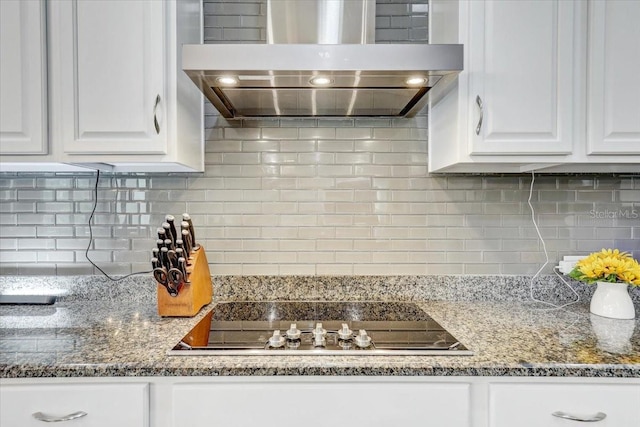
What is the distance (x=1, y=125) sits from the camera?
140 centimetres

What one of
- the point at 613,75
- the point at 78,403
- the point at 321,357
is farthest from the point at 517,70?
the point at 78,403

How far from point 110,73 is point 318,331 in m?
Result: 1.08

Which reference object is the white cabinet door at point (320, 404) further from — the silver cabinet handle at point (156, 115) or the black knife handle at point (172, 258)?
the silver cabinet handle at point (156, 115)

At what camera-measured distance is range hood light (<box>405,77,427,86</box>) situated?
1.30 meters

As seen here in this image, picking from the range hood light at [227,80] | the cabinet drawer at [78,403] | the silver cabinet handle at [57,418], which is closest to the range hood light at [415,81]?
the range hood light at [227,80]

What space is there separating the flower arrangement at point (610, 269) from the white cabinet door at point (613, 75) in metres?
0.38

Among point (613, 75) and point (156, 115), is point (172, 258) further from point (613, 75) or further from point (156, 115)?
point (613, 75)

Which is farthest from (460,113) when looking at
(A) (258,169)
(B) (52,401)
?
(B) (52,401)

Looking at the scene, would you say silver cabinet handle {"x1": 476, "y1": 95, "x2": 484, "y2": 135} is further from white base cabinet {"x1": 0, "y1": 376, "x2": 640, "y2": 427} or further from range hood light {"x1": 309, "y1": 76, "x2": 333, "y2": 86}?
Result: white base cabinet {"x1": 0, "y1": 376, "x2": 640, "y2": 427}

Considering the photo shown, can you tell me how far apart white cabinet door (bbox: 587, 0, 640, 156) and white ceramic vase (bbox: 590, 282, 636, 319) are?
478 millimetres

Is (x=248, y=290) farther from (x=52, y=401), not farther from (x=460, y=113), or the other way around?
(x=460, y=113)

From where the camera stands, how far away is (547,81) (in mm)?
1391

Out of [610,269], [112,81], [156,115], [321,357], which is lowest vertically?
[321,357]

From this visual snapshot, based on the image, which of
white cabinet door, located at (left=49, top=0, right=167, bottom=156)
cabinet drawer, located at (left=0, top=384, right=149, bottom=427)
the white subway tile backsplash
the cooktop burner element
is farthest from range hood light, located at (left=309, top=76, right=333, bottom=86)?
cabinet drawer, located at (left=0, top=384, right=149, bottom=427)
